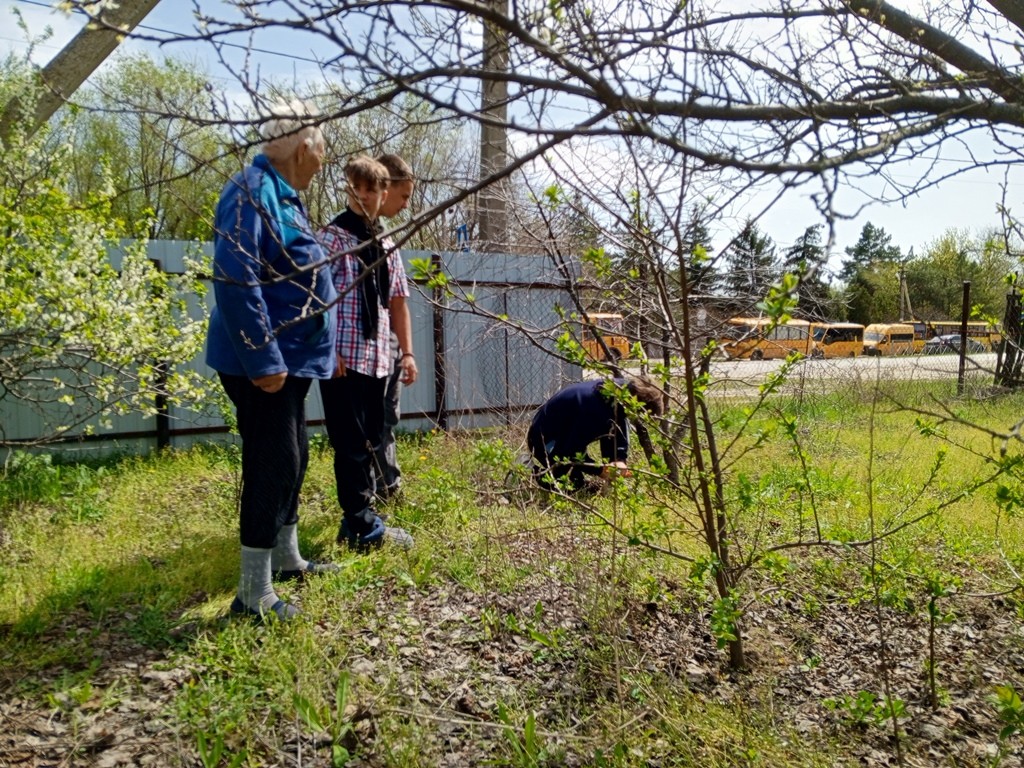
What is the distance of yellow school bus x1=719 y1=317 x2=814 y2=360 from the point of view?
2473 millimetres

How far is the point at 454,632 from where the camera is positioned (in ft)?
8.87

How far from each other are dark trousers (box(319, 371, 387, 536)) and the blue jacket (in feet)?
1.86

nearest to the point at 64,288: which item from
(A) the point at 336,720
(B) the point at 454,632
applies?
(B) the point at 454,632

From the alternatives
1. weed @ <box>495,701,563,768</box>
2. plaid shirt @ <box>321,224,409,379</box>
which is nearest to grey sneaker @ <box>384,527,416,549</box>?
plaid shirt @ <box>321,224,409,379</box>

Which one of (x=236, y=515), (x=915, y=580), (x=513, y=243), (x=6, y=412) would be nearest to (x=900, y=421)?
(x=513, y=243)

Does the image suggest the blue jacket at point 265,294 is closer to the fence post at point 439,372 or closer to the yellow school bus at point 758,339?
the yellow school bus at point 758,339

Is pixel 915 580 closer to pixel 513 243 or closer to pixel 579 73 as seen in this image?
pixel 579 73

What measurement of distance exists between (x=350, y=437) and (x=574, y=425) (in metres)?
1.53

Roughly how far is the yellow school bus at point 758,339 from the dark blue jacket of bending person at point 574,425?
88 centimetres

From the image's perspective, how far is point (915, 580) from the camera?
3301 millimetres

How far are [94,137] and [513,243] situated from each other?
13065mm

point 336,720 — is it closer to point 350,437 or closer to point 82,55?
point 350,437

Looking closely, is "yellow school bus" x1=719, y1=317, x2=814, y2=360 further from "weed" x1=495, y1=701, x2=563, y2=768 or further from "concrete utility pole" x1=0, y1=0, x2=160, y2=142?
"concrete utility pole" x1=0, y1=0, x2=160, y2=142

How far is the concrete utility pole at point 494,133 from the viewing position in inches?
71.5
